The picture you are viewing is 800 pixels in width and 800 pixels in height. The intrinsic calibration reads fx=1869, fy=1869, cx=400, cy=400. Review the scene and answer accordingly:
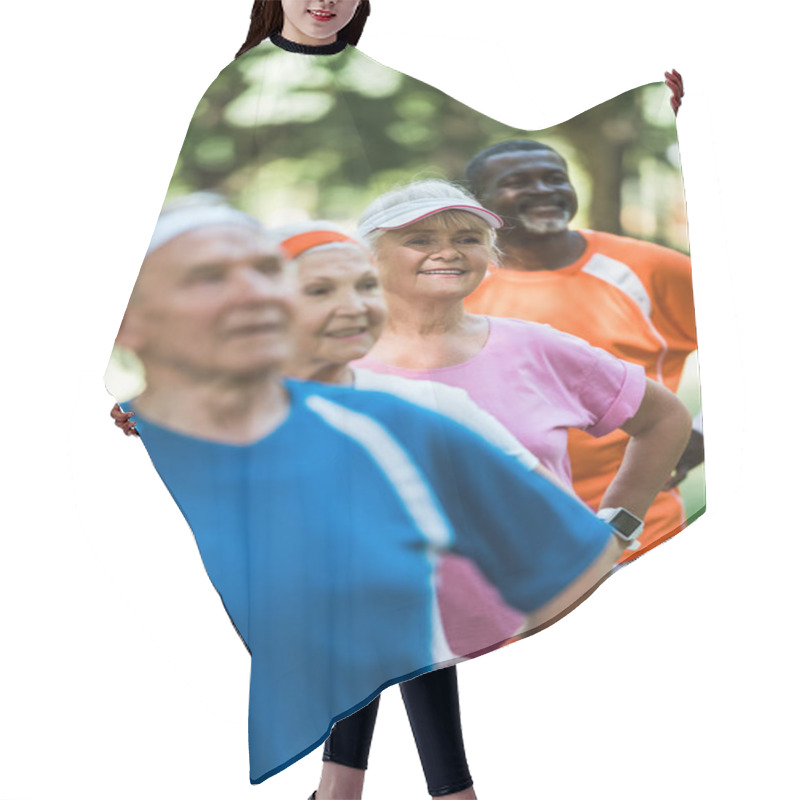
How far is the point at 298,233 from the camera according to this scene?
12.3 ft

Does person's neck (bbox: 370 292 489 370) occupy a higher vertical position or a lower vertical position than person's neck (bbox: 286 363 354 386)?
higher

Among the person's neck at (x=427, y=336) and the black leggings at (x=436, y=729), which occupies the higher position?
the person's neck at (x=427, y=336)

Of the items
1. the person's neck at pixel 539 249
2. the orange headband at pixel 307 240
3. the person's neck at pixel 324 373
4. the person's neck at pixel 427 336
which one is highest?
the orange headband at pixel 307 240

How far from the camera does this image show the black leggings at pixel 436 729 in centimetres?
396

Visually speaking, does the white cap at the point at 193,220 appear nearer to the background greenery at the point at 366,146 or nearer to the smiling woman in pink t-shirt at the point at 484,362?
the background greenery at the point at 366,146

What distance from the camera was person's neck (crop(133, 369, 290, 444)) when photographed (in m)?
3.73

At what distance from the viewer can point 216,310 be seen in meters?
3.73

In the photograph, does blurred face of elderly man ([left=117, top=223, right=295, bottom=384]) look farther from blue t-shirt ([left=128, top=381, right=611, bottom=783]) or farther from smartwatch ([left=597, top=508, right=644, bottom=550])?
smartwatch ([left=597, top=508, right=644, bottom=550])

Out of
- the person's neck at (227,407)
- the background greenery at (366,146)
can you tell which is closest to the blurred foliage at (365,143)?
Answer: the background greenery at (366,146)

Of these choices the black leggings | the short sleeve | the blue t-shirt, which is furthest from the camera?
the black leggings

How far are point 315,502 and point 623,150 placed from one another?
994 mm

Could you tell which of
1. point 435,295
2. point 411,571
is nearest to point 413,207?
point 435,295

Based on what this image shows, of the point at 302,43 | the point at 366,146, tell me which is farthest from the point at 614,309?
the point at 302,43

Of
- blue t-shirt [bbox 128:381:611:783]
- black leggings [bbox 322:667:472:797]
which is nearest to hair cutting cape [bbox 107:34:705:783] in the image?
Answer: blue t-shirt [bbox 128:381:611:783]
